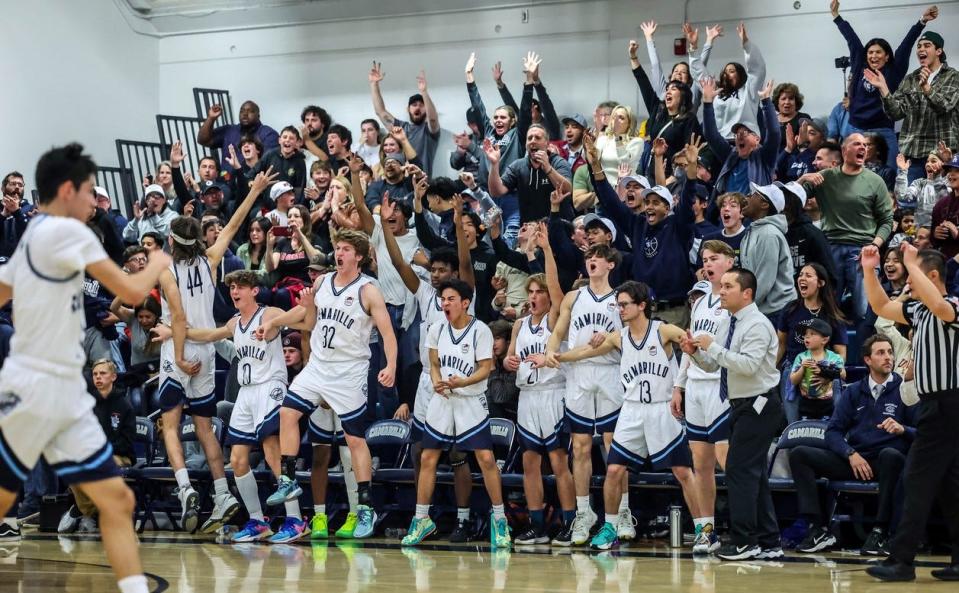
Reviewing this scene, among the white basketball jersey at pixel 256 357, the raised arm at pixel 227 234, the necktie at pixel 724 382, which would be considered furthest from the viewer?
the raised arm at pixel 227 234

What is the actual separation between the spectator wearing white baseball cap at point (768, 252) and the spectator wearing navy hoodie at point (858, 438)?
1071 mm

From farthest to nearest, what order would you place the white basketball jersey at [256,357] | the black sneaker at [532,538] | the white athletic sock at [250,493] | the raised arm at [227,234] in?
the raised arm at [227,234], the white basketball jersey at [256,357], the white athletic sock at [250,493], the black sneaker at [532,538]

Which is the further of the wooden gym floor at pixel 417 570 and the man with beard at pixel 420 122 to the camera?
the man with beard at pixel 420 122

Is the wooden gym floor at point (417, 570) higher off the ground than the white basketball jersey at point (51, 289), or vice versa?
the white basketball jersey at point (51, 289)

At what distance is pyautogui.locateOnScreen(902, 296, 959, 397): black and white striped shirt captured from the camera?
738cm

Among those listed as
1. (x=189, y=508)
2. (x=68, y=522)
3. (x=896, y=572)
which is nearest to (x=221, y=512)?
(x=189, y=508)

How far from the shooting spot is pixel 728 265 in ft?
30.3

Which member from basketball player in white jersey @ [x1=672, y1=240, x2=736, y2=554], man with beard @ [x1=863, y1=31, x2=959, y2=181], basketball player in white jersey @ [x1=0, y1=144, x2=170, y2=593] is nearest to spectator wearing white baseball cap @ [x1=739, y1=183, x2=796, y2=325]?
basketball player in white jersey @ [x1=672, y1=240, x2=736, y2=554]

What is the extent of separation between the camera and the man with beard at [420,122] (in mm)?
15859

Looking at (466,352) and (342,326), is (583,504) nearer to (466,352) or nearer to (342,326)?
(466,352)

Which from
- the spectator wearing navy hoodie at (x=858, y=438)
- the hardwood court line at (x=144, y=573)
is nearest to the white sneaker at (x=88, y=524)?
the hardwood court line at (x=144, y=573)

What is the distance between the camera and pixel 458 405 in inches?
392

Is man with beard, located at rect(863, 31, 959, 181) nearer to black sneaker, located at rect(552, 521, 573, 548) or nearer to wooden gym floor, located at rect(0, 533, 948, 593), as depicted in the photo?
wooden gym floor, located at rect(0, 533, 948, 593)

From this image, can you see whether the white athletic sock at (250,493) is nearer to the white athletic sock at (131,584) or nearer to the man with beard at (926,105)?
the white athletic sock at (131,584)
